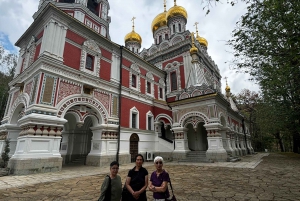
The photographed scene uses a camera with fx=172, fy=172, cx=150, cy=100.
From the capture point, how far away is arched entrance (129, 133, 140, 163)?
496 inches

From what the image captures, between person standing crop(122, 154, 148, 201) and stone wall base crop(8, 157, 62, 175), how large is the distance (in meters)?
6.59

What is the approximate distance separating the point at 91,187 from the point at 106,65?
8807mm

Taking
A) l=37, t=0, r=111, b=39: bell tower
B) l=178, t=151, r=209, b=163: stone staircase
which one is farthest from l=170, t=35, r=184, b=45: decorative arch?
l=178, t=151, r=209, b=163: stone staircase

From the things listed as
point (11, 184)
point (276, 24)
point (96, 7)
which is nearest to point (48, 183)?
point (11, 184)

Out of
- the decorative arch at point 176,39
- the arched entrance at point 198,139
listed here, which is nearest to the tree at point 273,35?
the arched entrance at point 198,139

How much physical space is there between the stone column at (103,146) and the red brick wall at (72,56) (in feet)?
13.1

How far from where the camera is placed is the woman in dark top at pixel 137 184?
271cm

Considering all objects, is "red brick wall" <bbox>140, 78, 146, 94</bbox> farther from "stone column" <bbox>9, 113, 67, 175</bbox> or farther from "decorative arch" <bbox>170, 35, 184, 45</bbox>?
"decorative arch" <bbox>170, 35, 184, 45</bbox>

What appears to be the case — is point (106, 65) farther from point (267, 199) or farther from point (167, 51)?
point (267, 199)

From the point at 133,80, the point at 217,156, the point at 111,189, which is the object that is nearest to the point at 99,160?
the point at 133,80

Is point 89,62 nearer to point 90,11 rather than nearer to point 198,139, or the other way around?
point 90,11

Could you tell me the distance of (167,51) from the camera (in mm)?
19953

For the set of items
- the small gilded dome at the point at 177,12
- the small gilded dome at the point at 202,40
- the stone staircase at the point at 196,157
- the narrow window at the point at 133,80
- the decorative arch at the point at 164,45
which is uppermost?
the small gilded dome at the point at 177,12

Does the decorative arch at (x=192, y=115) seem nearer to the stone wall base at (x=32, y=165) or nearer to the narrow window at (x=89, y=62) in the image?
the narrow window at (x=89, y=62)
